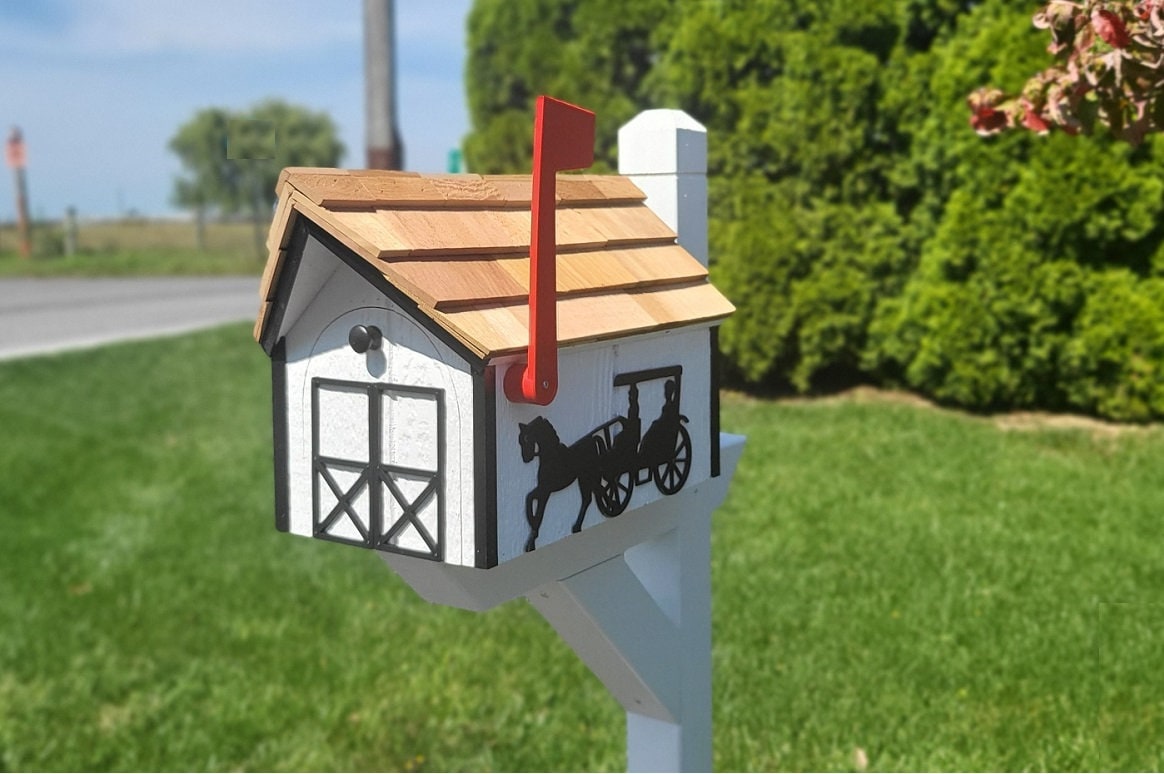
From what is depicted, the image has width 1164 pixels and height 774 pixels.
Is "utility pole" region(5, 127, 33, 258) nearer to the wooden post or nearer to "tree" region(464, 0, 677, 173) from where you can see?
the wooden post

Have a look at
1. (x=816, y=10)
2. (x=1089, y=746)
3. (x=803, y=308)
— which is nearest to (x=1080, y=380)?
(x=803, y=308)

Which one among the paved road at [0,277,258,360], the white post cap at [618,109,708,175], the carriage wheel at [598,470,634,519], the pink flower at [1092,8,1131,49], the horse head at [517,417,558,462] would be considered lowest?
the paved road at [0,277,258,360]

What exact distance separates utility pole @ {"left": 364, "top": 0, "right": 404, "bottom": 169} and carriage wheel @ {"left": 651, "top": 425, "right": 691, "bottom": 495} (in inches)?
153

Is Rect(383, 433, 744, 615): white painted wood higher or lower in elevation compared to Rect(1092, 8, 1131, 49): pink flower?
lower

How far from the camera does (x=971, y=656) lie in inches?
126

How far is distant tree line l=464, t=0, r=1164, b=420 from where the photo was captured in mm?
5383

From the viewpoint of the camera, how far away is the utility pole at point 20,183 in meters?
20.2

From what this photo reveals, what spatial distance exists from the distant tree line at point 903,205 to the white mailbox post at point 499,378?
4251 millimetres

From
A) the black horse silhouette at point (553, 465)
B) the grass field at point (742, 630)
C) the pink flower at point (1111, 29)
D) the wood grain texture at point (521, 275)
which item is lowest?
the grass field at point (742, 630)

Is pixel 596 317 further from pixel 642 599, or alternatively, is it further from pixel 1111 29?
pixel 1111 29

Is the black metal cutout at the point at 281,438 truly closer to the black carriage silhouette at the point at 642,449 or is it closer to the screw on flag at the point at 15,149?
the black carriage silhouette at the point at 642,449

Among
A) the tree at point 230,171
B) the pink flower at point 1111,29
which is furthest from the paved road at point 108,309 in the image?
the pink flower at point 1111,29

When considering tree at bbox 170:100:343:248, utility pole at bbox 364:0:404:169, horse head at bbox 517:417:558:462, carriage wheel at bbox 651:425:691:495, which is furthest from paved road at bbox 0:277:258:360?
horse head at bbox 517:417:558:462

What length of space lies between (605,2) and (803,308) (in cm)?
240
